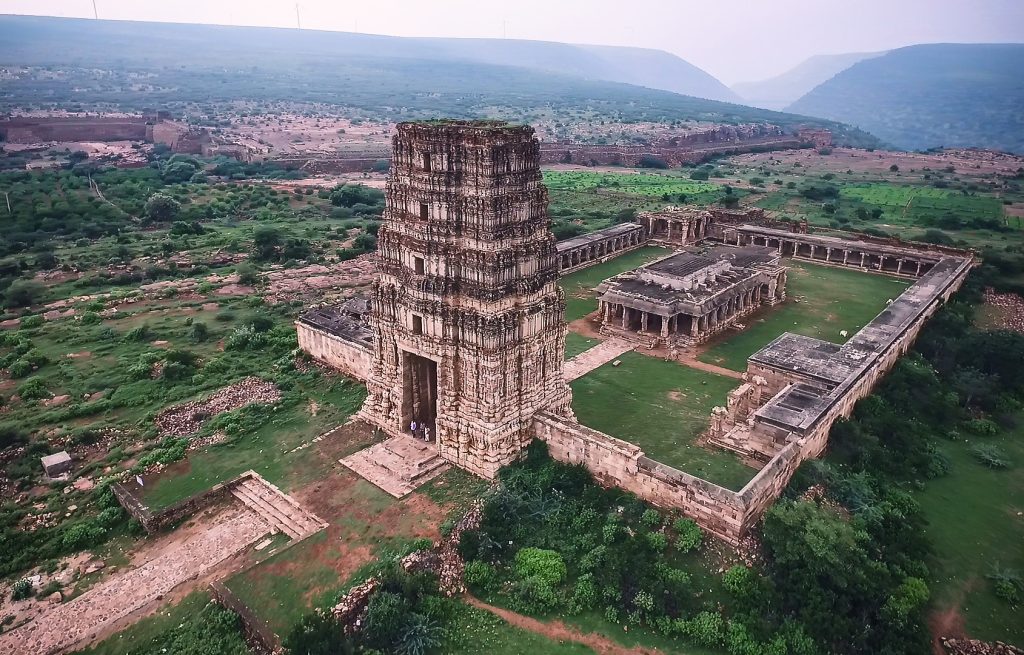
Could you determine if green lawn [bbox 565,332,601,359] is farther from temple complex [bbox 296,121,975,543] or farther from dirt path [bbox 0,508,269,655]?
dirt path [bbox 0,508,269,655]

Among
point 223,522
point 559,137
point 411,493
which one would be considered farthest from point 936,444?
point 559,137

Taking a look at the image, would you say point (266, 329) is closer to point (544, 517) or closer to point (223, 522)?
point (223, 522)

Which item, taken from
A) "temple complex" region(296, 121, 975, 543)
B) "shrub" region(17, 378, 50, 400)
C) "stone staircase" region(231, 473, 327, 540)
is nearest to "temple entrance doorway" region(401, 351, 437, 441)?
"temple complex" region(296, 121, 975, 543)

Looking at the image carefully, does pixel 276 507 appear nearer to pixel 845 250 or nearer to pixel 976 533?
pixel 976 533

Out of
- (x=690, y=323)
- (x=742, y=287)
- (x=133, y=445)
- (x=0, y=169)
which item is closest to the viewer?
(x=133, y=445)

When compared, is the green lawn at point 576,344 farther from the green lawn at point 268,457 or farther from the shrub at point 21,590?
the shrub at point 21,590
